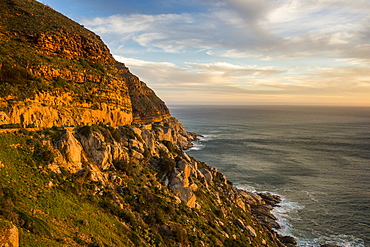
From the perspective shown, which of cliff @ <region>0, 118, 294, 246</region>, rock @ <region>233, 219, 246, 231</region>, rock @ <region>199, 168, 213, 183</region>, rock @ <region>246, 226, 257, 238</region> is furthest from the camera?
rock @ <region>199, 168, 213, 183</region>

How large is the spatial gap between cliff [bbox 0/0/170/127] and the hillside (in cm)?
15

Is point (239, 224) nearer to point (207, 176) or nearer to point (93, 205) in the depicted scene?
point (207, 176)

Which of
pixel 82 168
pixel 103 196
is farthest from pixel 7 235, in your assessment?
pixel 82 168

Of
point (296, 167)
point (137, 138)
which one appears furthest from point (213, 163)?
point (137, 138)

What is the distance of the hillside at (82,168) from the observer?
1884cm

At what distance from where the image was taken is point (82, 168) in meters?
25.7

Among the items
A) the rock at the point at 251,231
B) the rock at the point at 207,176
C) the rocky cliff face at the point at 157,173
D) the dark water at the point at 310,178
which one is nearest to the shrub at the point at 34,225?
the rocky cliff face at the point at 157,173

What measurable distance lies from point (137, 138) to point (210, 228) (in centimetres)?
1828

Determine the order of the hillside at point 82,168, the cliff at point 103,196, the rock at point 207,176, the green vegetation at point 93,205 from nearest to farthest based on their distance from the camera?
the green vegetation at point 93,205 → the cliff at point 103,196 → the hillside at point 82,168 → the rock at point 207,176

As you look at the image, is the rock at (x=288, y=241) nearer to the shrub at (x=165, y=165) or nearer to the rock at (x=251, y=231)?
the rock at (x=251, y=231)

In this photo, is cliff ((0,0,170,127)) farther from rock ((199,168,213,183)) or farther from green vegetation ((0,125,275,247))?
rock ((199,168,213,183))

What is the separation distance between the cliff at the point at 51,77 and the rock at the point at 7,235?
18322mm

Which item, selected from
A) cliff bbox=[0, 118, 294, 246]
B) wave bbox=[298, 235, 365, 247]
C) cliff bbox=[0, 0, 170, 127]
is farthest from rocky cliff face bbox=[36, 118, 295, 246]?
cliff bbox=[0, 0, 170, 127]

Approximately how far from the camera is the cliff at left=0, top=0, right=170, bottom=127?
28.3m
